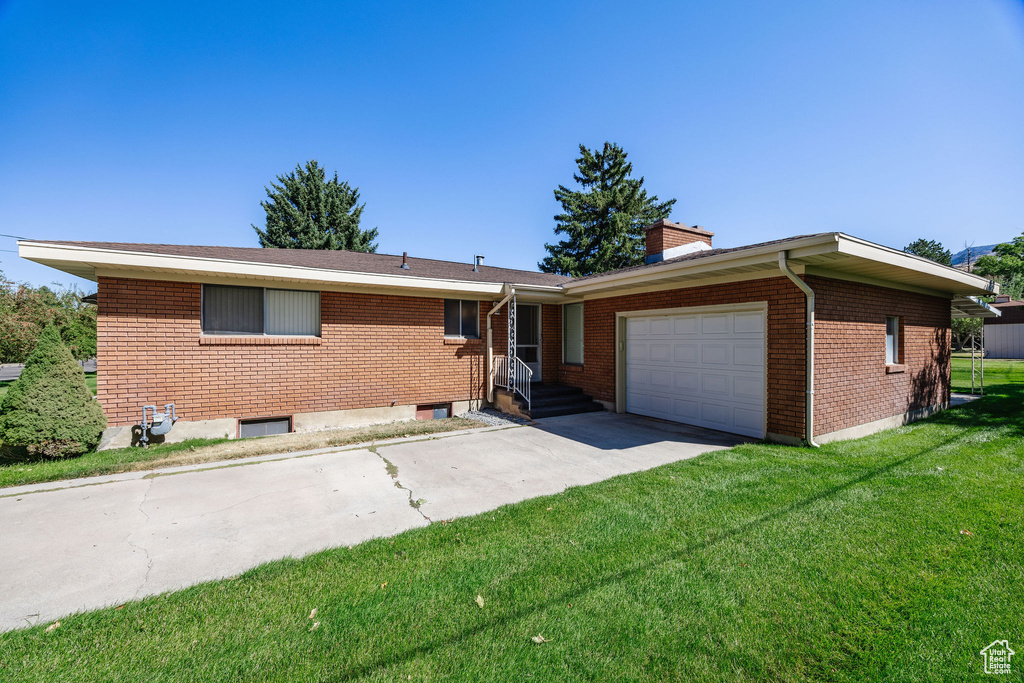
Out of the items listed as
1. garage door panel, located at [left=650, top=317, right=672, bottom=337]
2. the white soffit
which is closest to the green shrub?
garage door panel, located at [left=650, top=317, right=672, bottom=337]

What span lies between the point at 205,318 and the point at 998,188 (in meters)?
20.9

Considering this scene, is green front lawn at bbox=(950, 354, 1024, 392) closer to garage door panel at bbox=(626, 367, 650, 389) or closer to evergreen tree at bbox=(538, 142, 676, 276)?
garage door panel at bbox=(626, 367, 650, 389)

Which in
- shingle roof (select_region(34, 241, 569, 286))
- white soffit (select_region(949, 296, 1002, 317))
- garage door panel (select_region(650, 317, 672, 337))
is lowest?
garage door panel (select_region(650, 317, 672, 337))

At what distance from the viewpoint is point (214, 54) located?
10320 mm

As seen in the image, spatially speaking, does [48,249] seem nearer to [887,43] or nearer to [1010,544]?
[1010,544]

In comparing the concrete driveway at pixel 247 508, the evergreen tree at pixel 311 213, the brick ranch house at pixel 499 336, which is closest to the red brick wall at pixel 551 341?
the brick ranch house at pixel 499 336

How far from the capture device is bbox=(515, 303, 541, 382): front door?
36.1ft

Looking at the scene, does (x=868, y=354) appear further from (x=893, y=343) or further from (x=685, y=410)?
(x=685, y=410)

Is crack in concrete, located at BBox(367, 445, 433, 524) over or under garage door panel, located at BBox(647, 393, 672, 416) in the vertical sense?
under

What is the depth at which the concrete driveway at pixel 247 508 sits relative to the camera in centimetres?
306

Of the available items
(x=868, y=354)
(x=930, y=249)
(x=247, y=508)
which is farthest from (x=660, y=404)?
(x=930, y=249)

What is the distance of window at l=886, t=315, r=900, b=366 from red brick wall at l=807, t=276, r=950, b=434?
0.38ft

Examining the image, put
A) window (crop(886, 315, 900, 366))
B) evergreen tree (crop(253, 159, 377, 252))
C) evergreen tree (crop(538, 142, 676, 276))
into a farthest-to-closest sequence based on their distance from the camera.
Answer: evergreen tree (crop(538, 142, 676, 276))
evergreen tree (crop(253, 159, 377, 252))
window (crop(886, 315, 900, 366))

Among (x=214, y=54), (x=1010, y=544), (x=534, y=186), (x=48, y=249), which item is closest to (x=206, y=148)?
(x=214, y=54)
